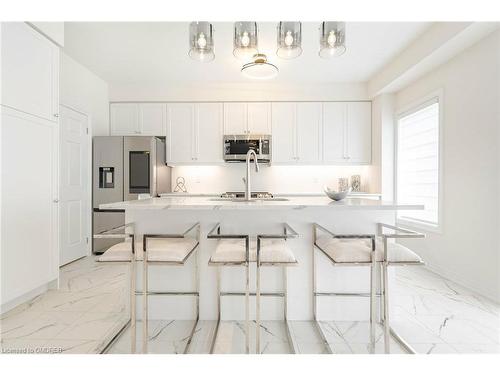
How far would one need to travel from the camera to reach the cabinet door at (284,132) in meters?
4.31

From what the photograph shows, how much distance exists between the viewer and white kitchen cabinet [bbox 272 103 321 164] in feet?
14.1

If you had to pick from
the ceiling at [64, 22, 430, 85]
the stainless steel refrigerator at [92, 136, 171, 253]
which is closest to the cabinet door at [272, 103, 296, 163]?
the ceiling at [64, 22, 430, 85]

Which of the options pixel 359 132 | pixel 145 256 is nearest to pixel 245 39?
pixel 145 256

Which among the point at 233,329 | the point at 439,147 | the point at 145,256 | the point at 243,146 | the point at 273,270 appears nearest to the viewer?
the point at 145,256

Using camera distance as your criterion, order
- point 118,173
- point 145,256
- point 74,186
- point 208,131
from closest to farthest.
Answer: point 145,256
point 74,186
point 118,173
point 208,131

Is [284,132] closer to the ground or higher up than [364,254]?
higher up

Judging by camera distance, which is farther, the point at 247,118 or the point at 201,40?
the point at 247,118

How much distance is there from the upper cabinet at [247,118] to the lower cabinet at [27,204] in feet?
7.83

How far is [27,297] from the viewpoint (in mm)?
2320

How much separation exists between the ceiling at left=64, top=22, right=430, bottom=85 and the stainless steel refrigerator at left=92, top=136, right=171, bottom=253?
1.03 meters

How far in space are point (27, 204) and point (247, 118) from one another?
3.05 m

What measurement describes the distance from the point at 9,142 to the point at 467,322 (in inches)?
149

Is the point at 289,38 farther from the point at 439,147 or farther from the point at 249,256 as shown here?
the point at 439,147

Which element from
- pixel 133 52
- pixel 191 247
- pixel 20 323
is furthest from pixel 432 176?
pixel 20 323
